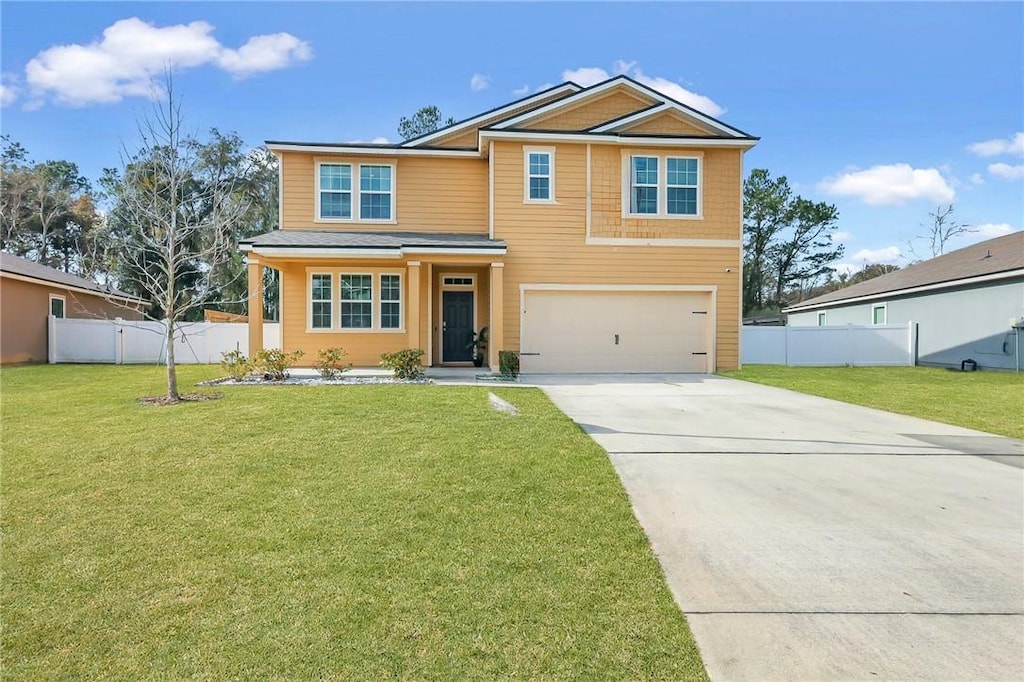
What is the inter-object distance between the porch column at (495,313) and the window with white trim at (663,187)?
13.3 feet

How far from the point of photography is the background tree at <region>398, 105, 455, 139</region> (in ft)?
102

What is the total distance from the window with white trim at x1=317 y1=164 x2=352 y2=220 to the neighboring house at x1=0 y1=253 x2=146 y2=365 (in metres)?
6.10

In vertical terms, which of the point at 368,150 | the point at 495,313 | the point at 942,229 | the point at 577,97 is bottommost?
the point at 495,313

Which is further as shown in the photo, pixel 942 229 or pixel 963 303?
pixel 942 229

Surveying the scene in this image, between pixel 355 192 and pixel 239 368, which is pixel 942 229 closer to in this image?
pixel 355 192

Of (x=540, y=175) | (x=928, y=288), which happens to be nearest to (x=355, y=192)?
(x=540, y=175)

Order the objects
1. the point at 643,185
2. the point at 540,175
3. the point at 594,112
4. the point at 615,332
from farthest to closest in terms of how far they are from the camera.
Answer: the point at 594,112
the point at 615,332
the point at 643,185
the point at 540,175

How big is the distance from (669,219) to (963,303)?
484 inches

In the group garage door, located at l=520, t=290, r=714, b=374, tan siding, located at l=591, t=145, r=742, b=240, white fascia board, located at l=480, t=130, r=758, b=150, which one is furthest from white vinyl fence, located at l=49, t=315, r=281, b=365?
tan siding, located at l=591, t=145, r=742, b=240

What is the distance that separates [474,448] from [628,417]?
3133 mm

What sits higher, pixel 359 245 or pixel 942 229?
pixel 942 229

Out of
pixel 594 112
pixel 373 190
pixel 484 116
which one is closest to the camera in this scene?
pixel 373 190

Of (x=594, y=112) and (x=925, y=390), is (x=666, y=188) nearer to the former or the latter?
(x=594, y=112)

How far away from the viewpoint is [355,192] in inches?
579
